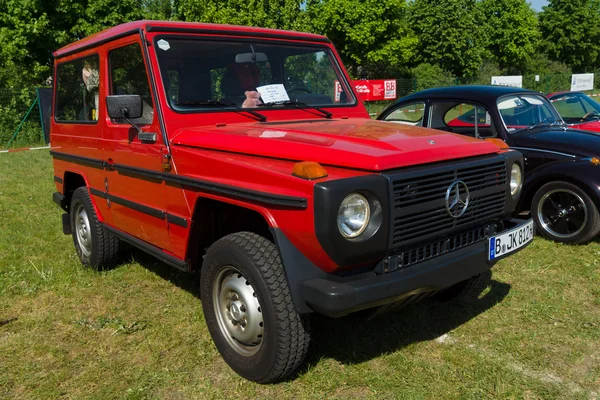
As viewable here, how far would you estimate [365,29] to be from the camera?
124 ft

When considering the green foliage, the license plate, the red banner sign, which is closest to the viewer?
the license plate

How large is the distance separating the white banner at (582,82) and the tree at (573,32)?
15.3 meters

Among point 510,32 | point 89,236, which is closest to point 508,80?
point 510,32

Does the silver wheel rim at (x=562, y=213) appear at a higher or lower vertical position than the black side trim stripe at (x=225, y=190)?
lower

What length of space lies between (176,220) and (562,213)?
164 inches

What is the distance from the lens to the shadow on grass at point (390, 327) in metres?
3.43

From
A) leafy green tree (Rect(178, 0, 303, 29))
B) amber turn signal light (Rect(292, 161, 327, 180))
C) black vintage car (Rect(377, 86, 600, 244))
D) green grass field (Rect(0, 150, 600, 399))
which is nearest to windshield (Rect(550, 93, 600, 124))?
black vintage car (Rect(377, 86, 600, 244))

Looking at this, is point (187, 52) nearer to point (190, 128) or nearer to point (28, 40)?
point (190, 128)

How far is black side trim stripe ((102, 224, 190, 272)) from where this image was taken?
3.57 metres

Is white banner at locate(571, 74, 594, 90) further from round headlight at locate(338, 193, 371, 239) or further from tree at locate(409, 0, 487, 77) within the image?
round headlight at locate(338, 193, 371, 239)

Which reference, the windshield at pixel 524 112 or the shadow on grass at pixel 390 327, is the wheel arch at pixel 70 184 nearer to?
the shadow on grass at pixel 390 327

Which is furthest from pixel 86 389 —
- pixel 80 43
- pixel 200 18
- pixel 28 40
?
pixel 200 18

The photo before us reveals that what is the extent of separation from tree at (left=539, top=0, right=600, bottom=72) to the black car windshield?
5285 centimetres

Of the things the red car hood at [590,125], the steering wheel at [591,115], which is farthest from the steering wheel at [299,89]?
the steering wheel at [591,115]
